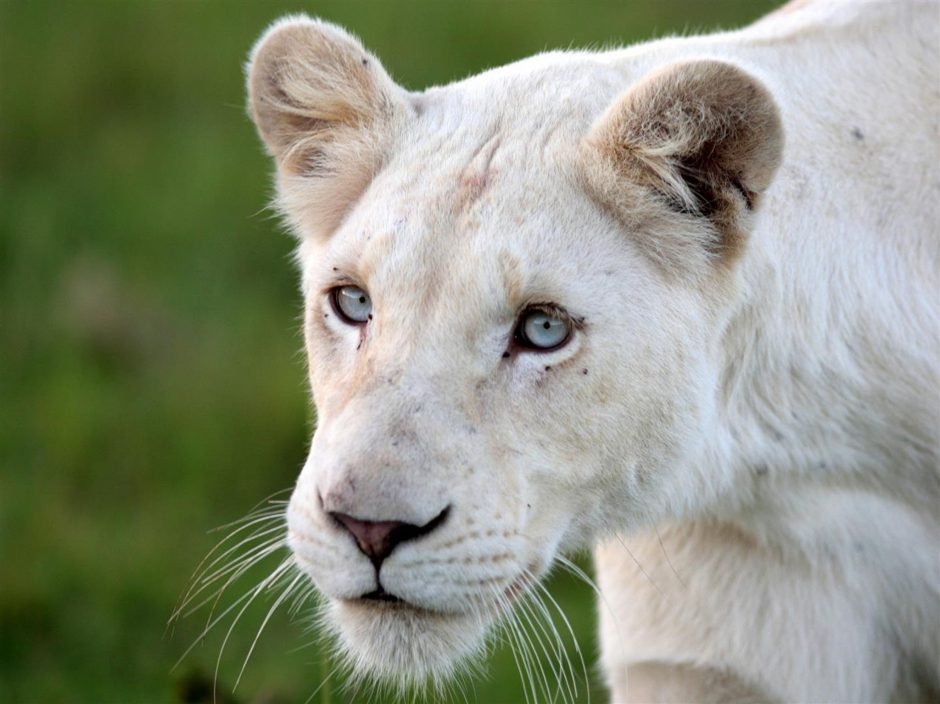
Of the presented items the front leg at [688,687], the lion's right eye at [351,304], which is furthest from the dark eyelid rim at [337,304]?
the front leg at [688,687]

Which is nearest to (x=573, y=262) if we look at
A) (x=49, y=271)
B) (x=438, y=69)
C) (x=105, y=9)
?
(x=49, y=271)

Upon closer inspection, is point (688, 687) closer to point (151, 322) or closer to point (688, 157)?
point (688, 157)

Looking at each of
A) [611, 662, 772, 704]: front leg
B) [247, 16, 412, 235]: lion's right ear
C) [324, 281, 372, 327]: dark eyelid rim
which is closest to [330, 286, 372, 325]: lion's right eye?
[324, 281, 372, 327]: dark eyelid rim

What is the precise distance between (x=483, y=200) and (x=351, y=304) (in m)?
0.40

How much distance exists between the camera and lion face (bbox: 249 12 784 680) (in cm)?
364

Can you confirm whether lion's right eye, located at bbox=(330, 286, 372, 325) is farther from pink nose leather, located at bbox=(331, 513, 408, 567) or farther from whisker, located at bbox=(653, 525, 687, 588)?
whisker, located at bbox=(653, 525, 687, 588)

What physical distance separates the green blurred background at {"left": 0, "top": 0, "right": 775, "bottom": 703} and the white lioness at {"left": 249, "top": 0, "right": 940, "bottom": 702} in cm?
74

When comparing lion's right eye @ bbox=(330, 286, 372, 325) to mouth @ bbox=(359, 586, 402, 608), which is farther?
lion's right eye @ bbox=(330, 286, 372, 325)

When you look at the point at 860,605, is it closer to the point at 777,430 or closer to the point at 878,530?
the point at 878,530

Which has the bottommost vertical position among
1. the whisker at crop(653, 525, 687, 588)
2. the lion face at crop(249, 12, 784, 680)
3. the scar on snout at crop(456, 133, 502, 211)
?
the whisker at crop(653, 525, 687, 588)

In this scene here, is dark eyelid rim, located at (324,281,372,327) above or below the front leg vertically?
above

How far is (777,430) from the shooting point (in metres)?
4.18

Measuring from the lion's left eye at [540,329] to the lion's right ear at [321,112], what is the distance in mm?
607

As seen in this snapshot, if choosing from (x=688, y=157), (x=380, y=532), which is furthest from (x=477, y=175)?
(x=380, y=532)
